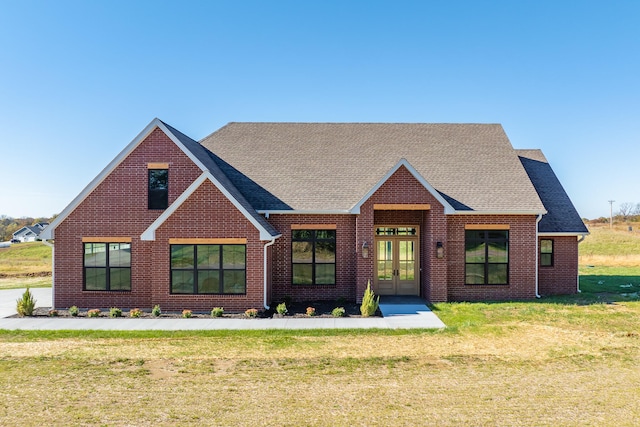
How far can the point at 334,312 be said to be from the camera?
13812 millimetres

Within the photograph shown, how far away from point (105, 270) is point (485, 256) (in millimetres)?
14853

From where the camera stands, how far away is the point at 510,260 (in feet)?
53.9

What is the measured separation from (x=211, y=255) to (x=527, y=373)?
33.8 ft

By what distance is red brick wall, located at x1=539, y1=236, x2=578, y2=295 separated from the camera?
57.7 feet

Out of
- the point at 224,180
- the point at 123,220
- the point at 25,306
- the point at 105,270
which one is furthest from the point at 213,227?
the point at 25,306

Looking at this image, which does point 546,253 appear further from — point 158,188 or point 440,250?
point 158,188

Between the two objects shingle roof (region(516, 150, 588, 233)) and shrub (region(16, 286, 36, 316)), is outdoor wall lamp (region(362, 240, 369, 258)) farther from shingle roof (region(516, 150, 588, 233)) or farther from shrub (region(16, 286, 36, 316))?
shrub (region(16, 286, 36, 316))

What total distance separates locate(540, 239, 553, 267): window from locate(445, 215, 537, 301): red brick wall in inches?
65.1

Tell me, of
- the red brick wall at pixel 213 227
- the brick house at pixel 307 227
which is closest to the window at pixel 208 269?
the brick house at pixel 307 227

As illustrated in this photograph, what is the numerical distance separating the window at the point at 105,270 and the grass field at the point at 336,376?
10.9 ft

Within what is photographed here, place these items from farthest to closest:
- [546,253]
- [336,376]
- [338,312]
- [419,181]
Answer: [546,253]
[419,181]
[338,312]
[336,376]

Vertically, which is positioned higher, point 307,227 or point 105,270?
point 307,227

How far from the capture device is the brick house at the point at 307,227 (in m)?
14.4

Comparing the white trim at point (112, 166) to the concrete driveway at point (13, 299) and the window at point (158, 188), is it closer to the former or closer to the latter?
the window at point (158, 188)
